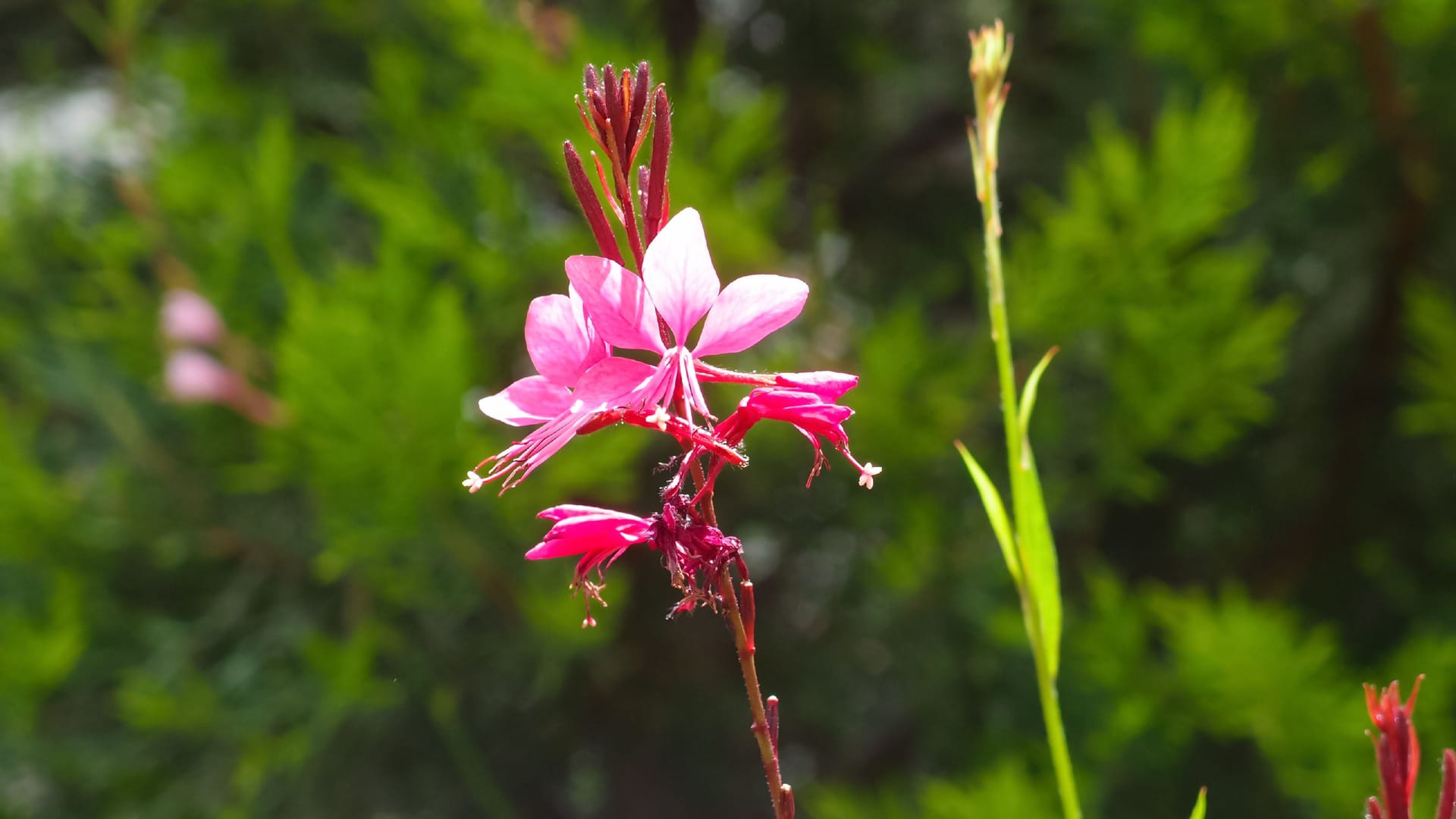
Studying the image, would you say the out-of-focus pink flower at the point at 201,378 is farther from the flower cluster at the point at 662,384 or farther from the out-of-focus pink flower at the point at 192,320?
the flower cluster at the point at 662,384

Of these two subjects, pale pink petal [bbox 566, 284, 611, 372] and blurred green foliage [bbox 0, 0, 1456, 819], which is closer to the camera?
pale pink petal [bbox 566, 284, 611, 372]

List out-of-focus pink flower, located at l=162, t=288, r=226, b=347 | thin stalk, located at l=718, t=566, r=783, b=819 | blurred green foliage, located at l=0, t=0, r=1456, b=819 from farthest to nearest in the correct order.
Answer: out-of-focus pink flower, located at l=162, t=288, r=226, b=347, blurred green foliage, located at l=0, t=0, r=1456, b=819, thin stalk, located at l=718, t=566, r=783, b=819

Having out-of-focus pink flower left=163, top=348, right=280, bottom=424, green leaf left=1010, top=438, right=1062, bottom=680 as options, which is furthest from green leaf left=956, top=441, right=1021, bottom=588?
out-of-focus pink flower left=163, top=348, right=280, bottom=424

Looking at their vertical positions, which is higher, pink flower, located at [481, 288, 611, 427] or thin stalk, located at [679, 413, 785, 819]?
pink flower, located at [481, 288, 611, 427]

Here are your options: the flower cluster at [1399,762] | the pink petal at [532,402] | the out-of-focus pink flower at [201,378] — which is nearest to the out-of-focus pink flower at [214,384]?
the out-of-focus pink flower at [201,378]

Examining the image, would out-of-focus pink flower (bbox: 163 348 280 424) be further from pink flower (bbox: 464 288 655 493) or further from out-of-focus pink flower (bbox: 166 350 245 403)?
pink flower (bbox: 464 288 655 493)

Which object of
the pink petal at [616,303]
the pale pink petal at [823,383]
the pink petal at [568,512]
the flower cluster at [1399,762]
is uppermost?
the pink petal at [616,303]

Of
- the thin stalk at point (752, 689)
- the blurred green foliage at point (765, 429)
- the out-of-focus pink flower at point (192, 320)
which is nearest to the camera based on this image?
the thin stalk at point (752, 689)
